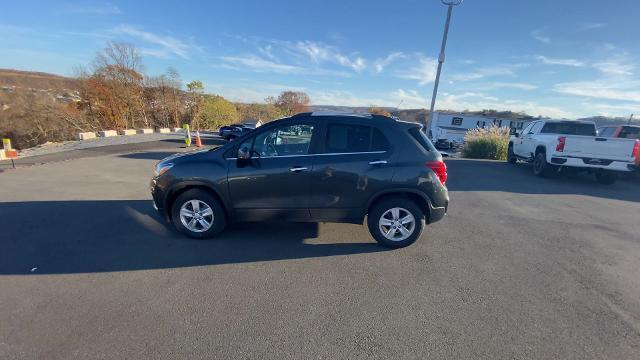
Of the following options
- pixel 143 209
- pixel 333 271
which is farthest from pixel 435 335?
pixel 143 209

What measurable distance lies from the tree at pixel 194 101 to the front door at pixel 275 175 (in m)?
33.8

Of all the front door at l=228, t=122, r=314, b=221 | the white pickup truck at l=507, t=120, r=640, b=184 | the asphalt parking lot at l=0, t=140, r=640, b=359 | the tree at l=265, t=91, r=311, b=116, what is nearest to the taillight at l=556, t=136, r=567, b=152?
the white pickup truck at l=507, t=120, r=640, b=184

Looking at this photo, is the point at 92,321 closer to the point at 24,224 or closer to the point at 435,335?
the point at 435,335

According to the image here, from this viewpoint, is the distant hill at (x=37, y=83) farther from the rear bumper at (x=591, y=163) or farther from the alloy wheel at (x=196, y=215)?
the rear bumper at (x=591, y=163)

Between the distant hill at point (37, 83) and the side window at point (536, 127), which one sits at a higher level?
the distant hill at point (37, 83)

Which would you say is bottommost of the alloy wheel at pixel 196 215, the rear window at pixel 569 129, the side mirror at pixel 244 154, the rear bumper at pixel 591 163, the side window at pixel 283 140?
the alloy wheel at pixel 196 215

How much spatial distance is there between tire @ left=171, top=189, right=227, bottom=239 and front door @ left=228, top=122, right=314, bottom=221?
0.96ft

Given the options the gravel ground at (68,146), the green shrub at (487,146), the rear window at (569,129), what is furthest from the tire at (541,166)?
the gravel ground at (68,146)

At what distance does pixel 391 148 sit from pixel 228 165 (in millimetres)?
2286

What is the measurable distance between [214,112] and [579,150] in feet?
117

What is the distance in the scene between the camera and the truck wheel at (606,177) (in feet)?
30.0

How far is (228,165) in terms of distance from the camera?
158 inches

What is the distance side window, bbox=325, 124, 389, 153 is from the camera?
3947mm

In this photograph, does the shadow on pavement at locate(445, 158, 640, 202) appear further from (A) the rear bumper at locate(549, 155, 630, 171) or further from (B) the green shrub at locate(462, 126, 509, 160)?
(B) the green shrub at locate(462, 126, 509, 160)
